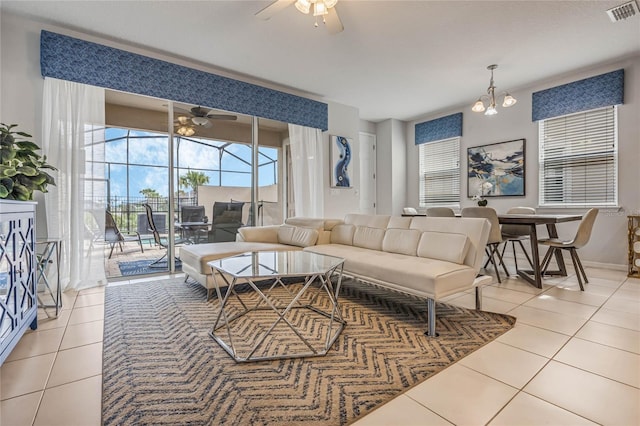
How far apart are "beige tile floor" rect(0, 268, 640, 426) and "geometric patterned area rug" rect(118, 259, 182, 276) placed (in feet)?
4.54

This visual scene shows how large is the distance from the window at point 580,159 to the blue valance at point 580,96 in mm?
122

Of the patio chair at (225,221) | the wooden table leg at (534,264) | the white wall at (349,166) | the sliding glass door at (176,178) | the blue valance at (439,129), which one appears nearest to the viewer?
the wooden table leg at (534,264)

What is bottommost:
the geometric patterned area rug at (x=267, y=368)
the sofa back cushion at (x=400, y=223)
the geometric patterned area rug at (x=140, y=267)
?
the geometric patterned area rug at (x=267, y=368)

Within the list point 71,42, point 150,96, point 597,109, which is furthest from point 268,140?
point 597,109

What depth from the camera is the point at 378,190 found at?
6.72 meters

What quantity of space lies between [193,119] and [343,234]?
2.62 m

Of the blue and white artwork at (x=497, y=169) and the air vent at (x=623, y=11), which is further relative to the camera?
the blue and white artwork at (x=497, y=169)

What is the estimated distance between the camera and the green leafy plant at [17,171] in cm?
198

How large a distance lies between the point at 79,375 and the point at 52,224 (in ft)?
6.97

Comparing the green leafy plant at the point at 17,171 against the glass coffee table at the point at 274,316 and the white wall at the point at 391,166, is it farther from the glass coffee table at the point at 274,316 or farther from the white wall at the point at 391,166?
the white wall at the point at 391,166

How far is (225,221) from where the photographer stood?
14.9 feet

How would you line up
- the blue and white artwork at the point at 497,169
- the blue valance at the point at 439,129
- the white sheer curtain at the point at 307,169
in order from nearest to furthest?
the blue and white artwork at the point at 497,169 → the white sheer curtain at the point at 307,169 → the blue valance at the point at 439,129

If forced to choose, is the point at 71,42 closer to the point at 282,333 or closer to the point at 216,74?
the point at 216,74

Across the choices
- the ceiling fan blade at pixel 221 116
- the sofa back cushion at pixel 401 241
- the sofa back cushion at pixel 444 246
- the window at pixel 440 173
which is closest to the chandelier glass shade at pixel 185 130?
the ceiling fan blade at pixel 221 116
